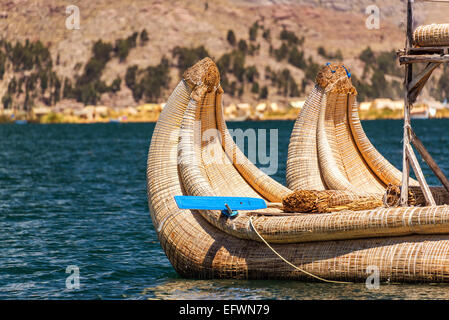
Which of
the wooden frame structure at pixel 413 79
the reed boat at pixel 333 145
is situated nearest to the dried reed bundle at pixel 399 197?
the wooden frame structure at pixel 413 79

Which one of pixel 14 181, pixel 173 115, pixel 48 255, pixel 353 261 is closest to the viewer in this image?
pixel 353 261

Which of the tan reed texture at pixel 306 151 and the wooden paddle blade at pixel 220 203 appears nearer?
the wooden paddle blade at pixel 220 203

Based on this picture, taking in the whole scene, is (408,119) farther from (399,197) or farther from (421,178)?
(399,197)

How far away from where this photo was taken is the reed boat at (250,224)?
13.8 m

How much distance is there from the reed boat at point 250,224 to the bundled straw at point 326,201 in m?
0.19

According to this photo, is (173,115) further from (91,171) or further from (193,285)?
(91,171)

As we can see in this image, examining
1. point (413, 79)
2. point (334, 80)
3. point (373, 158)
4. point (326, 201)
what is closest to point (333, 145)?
point (373, 158)

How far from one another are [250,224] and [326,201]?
1.61m

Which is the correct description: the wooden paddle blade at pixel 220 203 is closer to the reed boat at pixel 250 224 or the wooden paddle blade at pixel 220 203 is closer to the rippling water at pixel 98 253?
the reed boat at pixel 250 224

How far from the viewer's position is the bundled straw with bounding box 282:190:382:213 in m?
15.4

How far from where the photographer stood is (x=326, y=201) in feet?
50.8
